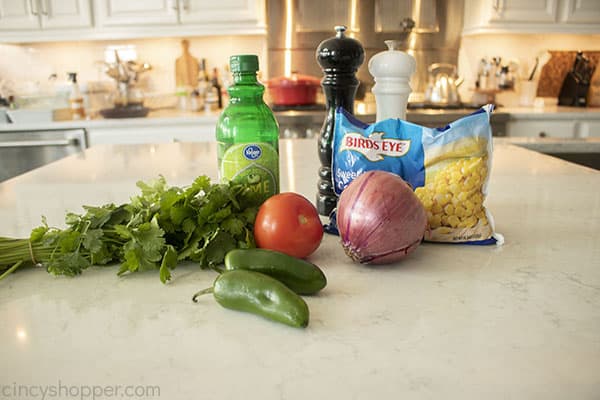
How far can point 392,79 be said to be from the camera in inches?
31.9

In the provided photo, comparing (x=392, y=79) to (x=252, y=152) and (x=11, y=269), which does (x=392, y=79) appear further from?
(x=11, y=269)

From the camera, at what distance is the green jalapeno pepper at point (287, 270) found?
541 millimetres

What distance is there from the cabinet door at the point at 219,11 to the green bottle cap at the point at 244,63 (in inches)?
91.4

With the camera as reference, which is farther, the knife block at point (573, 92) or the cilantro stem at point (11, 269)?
the knife block at point (573, 92)

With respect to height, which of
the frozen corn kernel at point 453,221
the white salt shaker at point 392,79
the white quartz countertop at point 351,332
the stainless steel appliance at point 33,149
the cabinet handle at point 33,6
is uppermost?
the cabinet handle at point 33,6

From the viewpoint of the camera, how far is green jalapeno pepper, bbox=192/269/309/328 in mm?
479

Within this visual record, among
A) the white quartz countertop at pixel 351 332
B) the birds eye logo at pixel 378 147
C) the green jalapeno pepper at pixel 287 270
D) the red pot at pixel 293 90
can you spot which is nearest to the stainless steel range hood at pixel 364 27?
the red pot at pixel 293 90

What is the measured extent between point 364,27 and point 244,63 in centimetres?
262

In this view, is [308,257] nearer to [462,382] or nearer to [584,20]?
[462,382]

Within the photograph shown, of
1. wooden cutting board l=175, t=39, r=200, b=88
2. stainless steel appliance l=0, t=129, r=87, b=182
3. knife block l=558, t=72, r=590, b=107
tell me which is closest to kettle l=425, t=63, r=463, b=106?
knife block l=558, t=72, r=590, b=107

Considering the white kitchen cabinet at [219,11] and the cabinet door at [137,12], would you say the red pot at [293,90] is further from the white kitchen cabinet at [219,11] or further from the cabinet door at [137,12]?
the cabinet door at [137,12]

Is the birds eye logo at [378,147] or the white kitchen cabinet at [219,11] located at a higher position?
the white kitchen cabinet at [219,11]

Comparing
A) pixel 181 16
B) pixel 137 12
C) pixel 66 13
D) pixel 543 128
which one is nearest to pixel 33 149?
pixel 66 13

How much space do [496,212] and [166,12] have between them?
2.51 m
